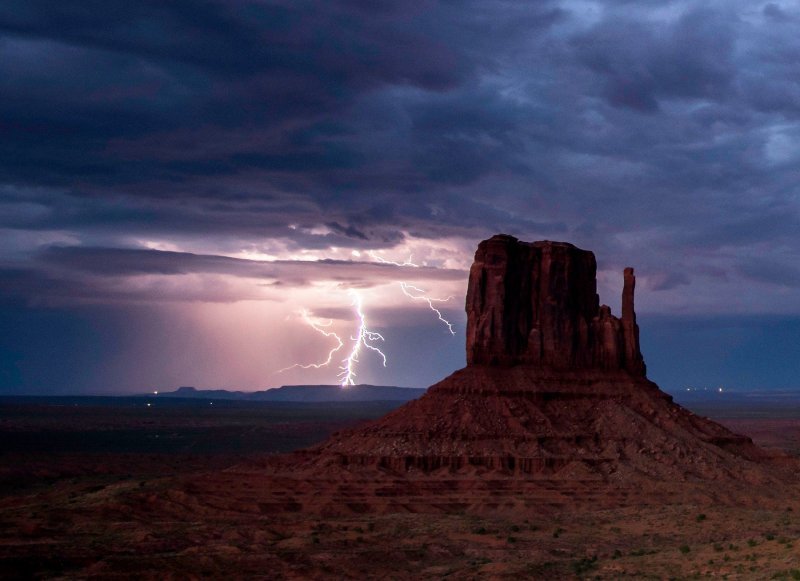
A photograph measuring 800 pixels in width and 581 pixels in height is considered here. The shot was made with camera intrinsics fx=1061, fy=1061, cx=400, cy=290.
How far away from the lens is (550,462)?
248ft

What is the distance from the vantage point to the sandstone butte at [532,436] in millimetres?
71675

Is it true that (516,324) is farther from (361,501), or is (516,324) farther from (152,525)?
(152,525)

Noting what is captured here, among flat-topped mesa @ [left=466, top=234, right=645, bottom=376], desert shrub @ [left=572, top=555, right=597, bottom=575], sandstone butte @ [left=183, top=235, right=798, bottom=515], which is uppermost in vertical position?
flat-topped mesa @ [left=466, top=234, right=645, bottom=376]

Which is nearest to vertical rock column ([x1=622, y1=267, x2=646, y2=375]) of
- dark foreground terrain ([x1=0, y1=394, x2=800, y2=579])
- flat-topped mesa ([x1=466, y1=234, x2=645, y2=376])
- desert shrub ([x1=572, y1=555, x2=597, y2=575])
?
flat-topped mesa ([x1=466, y1=234, x2=645, y2=376])

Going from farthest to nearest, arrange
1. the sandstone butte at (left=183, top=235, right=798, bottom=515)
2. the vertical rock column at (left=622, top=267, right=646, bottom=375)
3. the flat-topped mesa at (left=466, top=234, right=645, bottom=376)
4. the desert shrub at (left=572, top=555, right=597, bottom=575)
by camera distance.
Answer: the vertical rock column at (left=622, top=267, right=646, bottom=375), the flat-topped mesa at (left=466, top=234, right=645, bottom=376), the sandstone butte at (left=183, top=235, right=798, bottom=515), the desert shrub at (left=572, top=555, right=597, bottom=575)

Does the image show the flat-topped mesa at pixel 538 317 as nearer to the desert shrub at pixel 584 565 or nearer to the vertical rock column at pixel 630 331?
the vertical rock column at pixel 630 331

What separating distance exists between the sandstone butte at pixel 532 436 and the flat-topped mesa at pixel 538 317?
11cm

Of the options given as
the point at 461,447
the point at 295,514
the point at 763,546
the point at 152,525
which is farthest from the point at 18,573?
the point at 461,447

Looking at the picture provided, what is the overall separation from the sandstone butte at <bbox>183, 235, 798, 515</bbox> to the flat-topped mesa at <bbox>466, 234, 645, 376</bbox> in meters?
0.11

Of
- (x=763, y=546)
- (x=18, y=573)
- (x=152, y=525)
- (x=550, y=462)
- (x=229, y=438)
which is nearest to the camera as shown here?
(x=763, y=546)

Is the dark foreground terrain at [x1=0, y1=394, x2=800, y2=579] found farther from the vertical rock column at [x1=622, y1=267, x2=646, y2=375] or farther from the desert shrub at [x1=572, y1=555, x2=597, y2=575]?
the vertical rock column at [x1=622, y1=267, x2=646, y2=375]

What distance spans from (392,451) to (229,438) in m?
89.3

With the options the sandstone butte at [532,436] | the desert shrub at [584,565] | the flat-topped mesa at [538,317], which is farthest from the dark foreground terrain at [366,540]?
the flat-topped mesa at [538,317]

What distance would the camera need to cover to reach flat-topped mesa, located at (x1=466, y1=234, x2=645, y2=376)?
284ft
